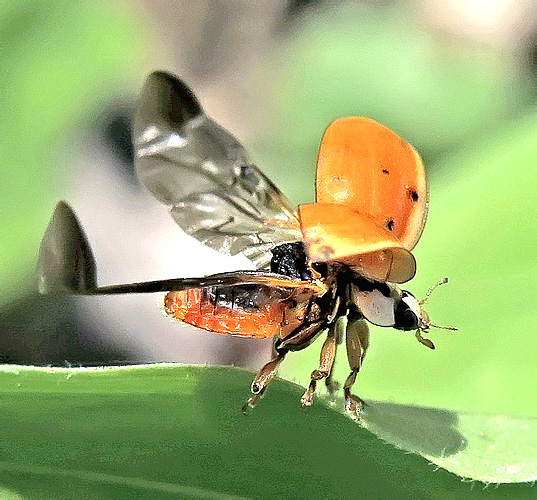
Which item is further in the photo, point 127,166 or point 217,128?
point 127,166

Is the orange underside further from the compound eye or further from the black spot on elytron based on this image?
the black spot on elytron

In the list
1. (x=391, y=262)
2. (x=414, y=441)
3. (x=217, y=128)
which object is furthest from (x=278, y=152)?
(x=414, y=441)

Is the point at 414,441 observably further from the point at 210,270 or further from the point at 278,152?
the point at 278,152

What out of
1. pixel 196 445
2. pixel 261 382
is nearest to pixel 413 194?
pixel 261 382

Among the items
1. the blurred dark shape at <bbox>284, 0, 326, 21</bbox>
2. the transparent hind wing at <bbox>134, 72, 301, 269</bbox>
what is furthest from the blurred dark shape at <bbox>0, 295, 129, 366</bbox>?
the blurred dark shape at <bbox>284, 0, 326, 21</bbox>

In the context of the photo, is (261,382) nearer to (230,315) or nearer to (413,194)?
(230,315)

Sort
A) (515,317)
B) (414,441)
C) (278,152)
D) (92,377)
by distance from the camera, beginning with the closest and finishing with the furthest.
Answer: (92,377), (414,441), (515,317), (278,152)

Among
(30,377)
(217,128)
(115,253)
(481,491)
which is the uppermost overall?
(217,128)
